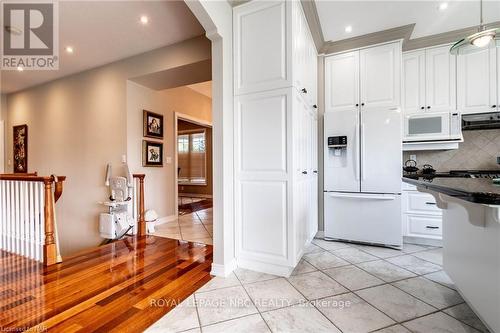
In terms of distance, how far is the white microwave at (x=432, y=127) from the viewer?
9.47ft

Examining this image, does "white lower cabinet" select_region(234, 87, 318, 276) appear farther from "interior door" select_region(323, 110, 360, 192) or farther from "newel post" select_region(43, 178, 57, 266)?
"newel post" select_region(43, 178, 57, 266)

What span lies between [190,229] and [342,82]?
3177 mm

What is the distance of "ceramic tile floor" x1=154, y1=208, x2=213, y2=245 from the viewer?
10.7ft

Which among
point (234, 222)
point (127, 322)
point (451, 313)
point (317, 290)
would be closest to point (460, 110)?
point (451, 313)

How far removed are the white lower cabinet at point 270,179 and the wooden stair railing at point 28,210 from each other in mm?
1961

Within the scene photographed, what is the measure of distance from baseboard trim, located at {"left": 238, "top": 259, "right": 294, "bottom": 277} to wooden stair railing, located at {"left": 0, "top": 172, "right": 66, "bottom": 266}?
6.50 feet

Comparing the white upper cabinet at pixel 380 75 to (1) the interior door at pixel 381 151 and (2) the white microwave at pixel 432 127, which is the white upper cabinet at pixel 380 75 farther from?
(2) the white microwave at pixel 432 127

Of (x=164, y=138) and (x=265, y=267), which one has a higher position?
(x=164, y=138)

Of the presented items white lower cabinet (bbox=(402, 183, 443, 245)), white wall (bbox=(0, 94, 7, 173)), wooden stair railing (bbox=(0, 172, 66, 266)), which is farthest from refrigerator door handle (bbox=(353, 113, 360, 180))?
white wall (bbox=(0, 94, 7, 173))

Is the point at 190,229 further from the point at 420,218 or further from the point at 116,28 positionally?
the point at 420,218

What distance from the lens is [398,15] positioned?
2551mm

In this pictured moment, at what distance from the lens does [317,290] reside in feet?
6.07

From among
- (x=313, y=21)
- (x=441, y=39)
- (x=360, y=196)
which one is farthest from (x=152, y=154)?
(x=441, y=39)

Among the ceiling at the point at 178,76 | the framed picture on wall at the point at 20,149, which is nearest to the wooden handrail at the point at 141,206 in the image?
the ceiling at the point at 178,76
